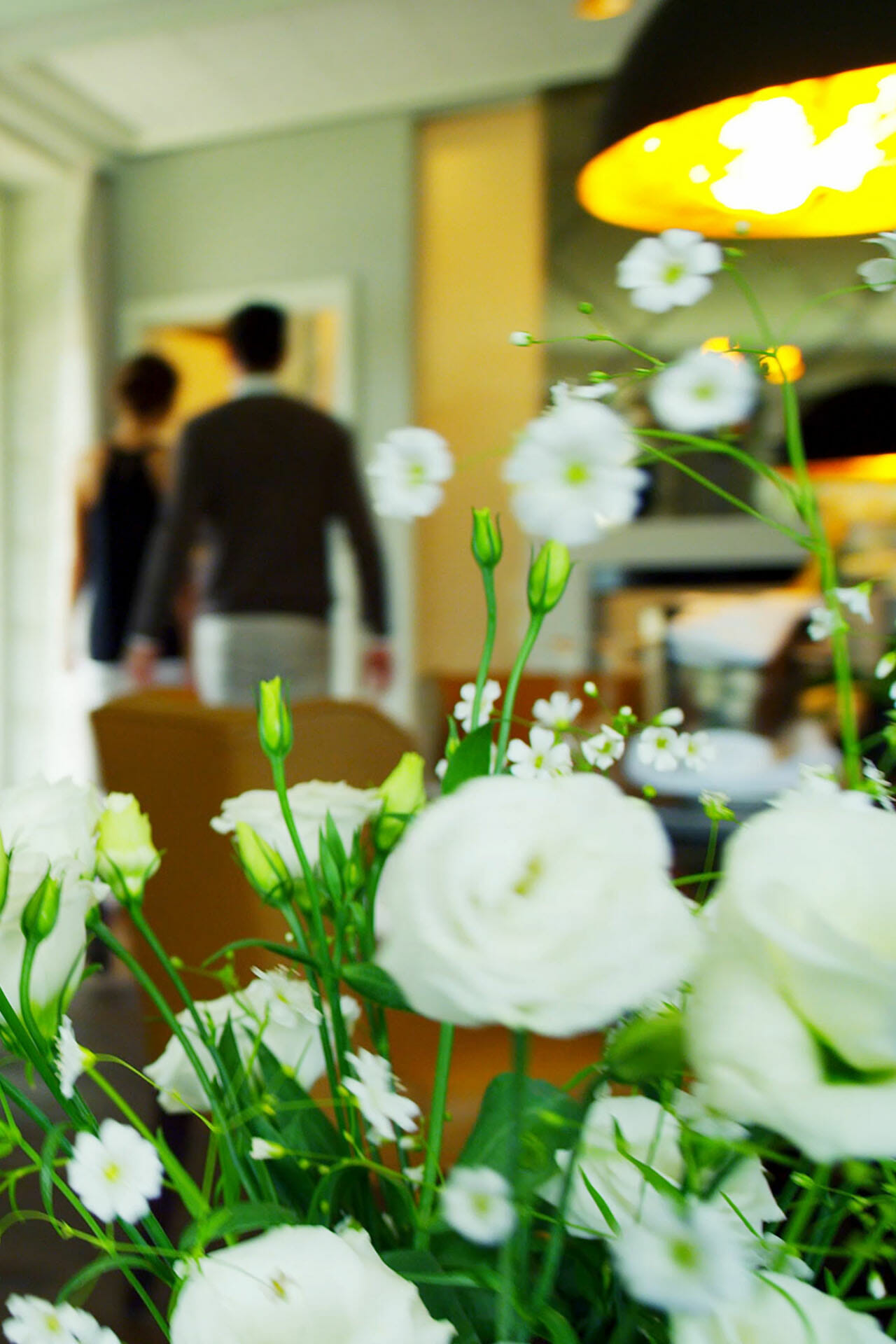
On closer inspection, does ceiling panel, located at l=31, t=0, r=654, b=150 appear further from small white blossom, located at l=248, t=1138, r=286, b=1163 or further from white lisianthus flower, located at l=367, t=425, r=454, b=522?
small white blossom, located at l=248, t=1138, r=286, b=1163

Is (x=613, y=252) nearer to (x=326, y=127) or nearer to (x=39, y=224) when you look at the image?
(x=326, y=127)

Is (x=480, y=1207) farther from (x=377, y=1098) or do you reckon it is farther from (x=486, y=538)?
(x=486, y=538)

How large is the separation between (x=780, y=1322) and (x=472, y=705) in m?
0.17

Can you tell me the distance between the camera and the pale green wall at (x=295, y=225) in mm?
4418

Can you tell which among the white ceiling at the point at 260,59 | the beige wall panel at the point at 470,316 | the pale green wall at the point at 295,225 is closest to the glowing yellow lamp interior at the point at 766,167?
the white ceiling at the point at 260,59

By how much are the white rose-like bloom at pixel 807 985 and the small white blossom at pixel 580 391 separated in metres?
0.13

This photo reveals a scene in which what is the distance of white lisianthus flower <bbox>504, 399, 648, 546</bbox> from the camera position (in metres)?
0.23

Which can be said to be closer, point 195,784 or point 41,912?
point 41,912

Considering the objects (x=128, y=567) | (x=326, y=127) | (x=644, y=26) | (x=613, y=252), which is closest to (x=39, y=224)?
(x=326, y=127)

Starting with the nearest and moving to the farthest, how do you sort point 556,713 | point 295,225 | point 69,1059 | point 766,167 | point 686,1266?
point 686,1266 → point 69,1059 → point 556,713 → point 766,167 → point 295,225

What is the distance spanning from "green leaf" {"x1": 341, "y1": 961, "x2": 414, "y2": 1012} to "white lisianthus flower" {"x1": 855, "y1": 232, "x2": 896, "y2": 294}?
24 cm

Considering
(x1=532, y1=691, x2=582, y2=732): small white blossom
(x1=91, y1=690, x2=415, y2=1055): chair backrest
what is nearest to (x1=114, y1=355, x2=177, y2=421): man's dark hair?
(x1=91, y1=690, x2=415, y2=1055): chair backrest

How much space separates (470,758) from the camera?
0.28m

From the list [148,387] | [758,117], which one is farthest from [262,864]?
[148,387]
